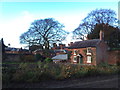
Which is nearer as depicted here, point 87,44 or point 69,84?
point 69,84

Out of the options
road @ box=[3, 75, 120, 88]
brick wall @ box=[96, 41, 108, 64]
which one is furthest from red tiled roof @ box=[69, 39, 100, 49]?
road @ box=[3, 75, 120, 88]

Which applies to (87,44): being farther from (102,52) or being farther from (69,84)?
(69,84)

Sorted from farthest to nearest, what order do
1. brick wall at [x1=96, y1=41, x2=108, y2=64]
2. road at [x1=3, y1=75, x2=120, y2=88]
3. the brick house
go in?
brick wall at [x1=96, y1=41, x2=108, y2=64] → the brick house → road at [x1=3, y1=75, x2=120, y2=88]

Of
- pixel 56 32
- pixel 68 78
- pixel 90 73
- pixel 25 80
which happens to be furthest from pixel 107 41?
pixel 25 80

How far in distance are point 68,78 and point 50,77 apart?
1.27m

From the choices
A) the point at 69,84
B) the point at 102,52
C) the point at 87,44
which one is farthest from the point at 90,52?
the point at 69,84

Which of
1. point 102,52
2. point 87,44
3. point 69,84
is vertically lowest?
point 69,84

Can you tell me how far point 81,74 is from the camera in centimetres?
945

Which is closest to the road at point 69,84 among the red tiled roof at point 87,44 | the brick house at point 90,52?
the brick house at point 90,52

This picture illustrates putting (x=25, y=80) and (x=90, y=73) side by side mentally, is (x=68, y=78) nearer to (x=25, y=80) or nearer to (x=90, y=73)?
(x=90, y=73)

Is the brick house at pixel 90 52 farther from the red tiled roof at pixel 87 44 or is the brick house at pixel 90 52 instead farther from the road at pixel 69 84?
the road at pixel 69 84

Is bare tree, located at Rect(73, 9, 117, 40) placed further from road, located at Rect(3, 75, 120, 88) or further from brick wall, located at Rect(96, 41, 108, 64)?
road, located at Rect(3, 75, 120, 88)

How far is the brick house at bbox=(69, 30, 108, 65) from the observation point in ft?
93.4

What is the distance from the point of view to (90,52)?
29.5 m
